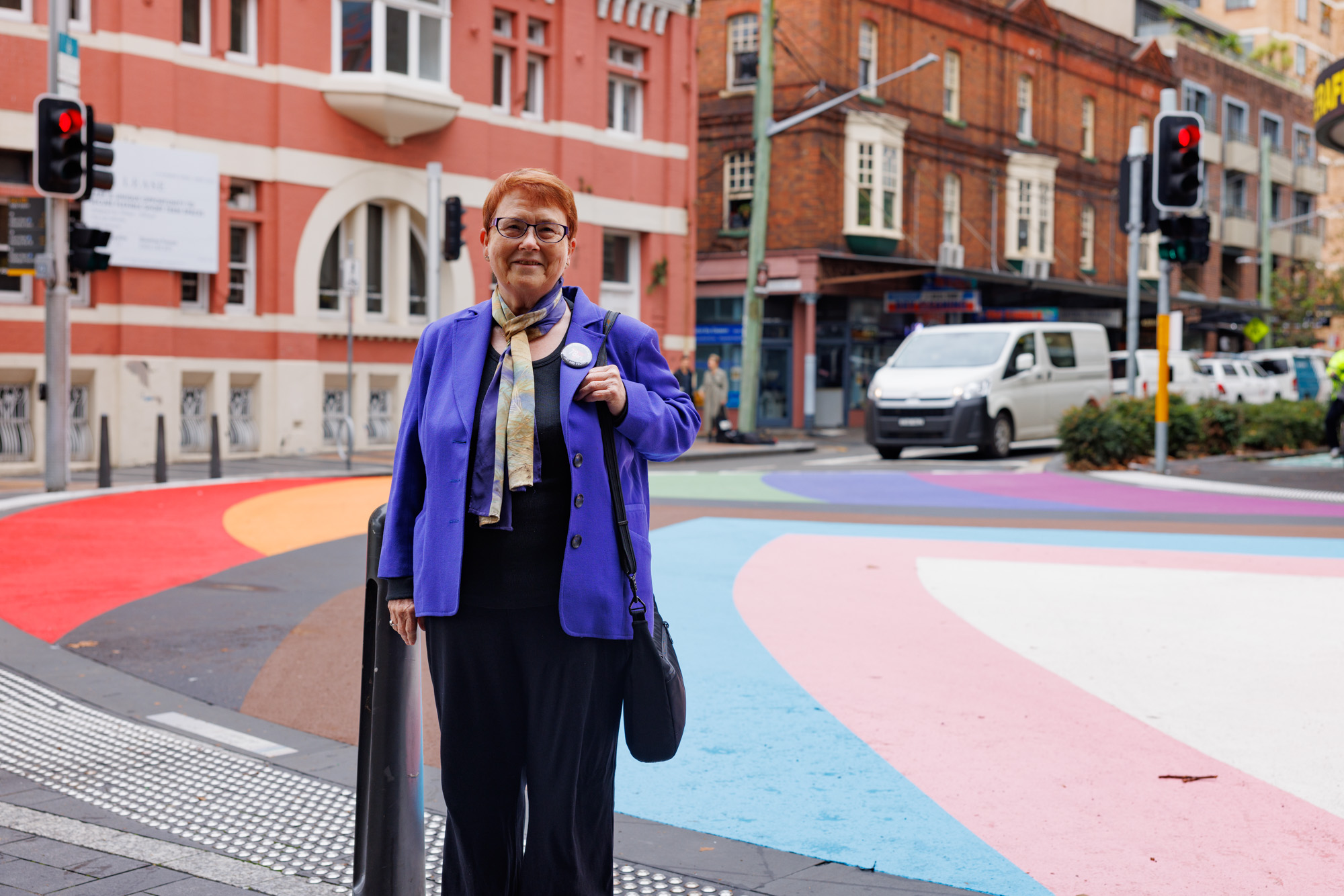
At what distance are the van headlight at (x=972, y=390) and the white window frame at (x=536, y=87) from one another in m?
10.5

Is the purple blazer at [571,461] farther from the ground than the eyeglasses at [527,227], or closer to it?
closer to it

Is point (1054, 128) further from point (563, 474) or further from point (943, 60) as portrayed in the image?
point (563, 474)

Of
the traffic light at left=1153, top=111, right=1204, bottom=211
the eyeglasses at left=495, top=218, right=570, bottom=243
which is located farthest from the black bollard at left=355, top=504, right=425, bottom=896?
the traffic light at left=1153, top=111, right=1204, bottom=211

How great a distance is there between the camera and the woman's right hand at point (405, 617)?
3049mm

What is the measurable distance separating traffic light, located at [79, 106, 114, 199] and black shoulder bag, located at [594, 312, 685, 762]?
12.7 meters

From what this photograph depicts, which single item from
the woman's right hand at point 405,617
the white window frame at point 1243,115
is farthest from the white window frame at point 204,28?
the white window frame at point 1243,115

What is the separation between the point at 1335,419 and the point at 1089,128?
1063 inches

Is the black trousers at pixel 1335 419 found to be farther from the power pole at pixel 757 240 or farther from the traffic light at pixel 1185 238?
the power pole at pixel 757 240

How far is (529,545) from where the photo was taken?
2908 millimetres

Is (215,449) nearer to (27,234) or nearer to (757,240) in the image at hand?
(27,234)

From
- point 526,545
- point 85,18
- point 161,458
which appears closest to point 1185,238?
point 161,458

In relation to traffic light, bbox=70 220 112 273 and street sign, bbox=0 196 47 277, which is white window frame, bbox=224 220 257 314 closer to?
street sign, bbox=0 196 47 277

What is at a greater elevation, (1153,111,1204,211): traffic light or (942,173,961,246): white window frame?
(942,173,961,246): white window frame

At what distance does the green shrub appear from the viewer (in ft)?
57.5
